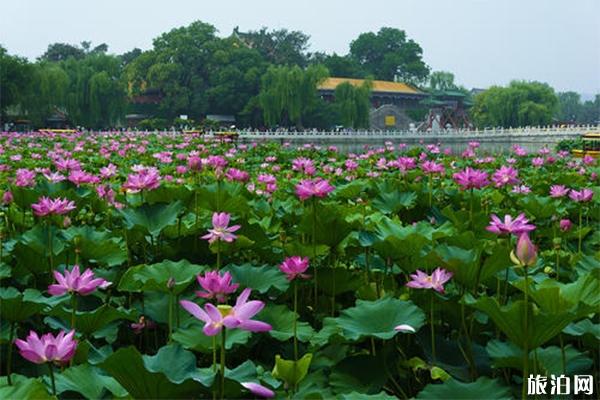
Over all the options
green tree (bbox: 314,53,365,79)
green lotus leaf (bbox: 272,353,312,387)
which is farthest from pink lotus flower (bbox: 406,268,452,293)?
green tree (bbox: 314,53,365,79)

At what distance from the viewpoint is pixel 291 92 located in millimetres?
25891

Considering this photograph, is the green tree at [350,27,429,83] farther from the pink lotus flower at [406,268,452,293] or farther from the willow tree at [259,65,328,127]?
the pink lotus flower at [406,268,452,293]

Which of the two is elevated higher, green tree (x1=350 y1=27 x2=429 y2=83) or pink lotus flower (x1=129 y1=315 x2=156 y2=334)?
green tree (x1=350 y1=27 x2=429 y2=83)

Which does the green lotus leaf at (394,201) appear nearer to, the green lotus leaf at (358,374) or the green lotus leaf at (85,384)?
the green lotus leaf at (358,374)

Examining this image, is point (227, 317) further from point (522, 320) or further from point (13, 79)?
point (13, 79)

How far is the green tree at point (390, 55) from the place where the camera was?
48.7 meters

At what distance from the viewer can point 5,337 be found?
1069 millimetres

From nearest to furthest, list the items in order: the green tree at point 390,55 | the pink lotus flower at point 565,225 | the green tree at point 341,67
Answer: the pink lotus flower at point 565,225, the green tree at point 341,67, the green tree at point 390,55

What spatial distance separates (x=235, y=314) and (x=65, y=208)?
2.65 feet

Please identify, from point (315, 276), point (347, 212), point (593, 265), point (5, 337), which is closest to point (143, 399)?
point (5, 337)

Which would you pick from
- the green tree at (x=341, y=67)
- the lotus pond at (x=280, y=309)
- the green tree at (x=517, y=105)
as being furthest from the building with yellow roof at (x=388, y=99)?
the lotus pond at (x=280, y=309)

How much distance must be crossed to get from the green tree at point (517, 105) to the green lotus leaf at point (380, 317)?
34670 millimetres

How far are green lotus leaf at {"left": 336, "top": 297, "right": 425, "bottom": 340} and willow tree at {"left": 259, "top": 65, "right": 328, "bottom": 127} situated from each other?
82.4 feet

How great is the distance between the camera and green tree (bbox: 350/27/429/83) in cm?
4872
